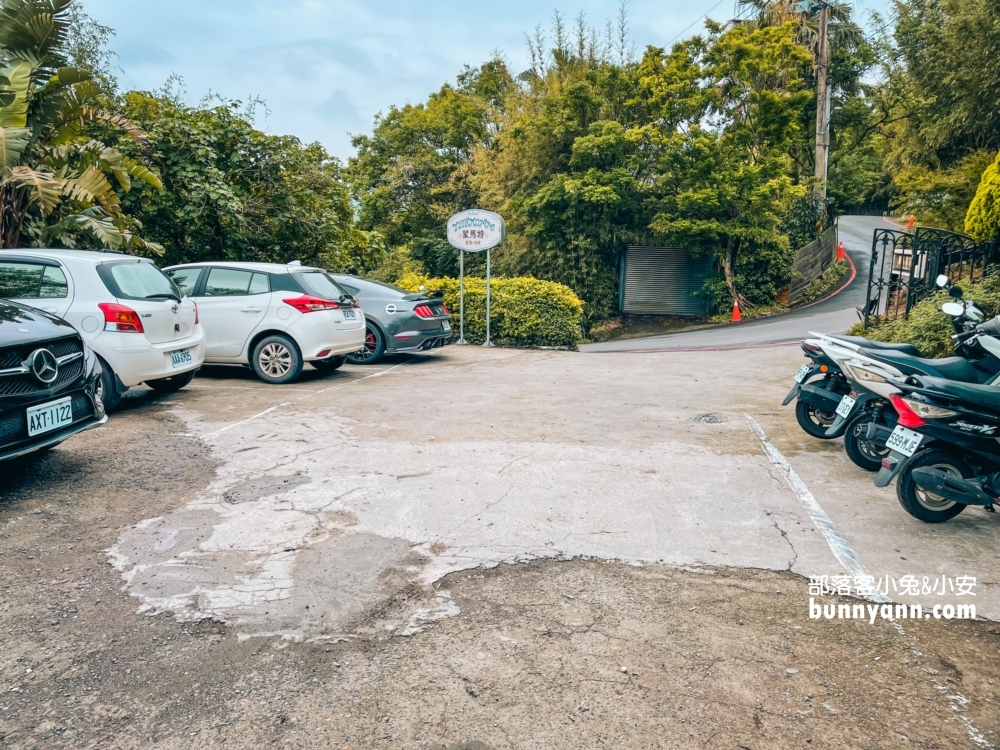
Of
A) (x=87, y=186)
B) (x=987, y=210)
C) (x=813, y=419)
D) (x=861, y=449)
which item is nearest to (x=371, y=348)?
(x=87, y=186)

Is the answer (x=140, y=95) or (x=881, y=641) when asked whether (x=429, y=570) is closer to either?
(x=881, y=641)

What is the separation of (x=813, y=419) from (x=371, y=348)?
7143 mm

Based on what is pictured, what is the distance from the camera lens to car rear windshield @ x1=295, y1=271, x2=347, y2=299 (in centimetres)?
Answer: 922

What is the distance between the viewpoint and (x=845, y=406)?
5672 millimetres

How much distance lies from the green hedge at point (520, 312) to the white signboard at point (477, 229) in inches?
37.9

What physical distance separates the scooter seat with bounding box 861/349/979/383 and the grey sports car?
7.64 meters

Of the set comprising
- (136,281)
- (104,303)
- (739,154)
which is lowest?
(104,303)

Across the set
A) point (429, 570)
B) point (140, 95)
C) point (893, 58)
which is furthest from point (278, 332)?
point (893, 58)

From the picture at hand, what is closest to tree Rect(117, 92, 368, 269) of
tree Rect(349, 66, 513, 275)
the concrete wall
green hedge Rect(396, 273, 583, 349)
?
green hedge Rect(396, 273, 583, 349)

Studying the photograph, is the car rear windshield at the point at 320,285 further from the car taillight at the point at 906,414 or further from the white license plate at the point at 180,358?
the car taillight at the point at 906,414

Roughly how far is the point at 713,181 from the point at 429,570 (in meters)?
21.2

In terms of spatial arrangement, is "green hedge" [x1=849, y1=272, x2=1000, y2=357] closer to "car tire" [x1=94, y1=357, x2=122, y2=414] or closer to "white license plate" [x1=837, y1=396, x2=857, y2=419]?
"white license plate" [x1=837, y1=396, x2=857, y2=419]

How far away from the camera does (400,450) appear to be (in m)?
6.00

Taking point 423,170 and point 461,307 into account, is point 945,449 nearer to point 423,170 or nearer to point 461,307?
point 461,307
